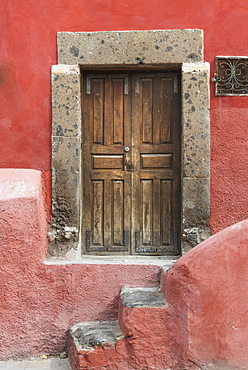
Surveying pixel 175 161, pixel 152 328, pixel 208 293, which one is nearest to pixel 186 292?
pixel 208 293

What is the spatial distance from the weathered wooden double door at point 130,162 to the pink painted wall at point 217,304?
1089mm

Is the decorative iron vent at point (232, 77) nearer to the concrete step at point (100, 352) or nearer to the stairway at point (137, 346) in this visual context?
the stairway at point (137, 346)

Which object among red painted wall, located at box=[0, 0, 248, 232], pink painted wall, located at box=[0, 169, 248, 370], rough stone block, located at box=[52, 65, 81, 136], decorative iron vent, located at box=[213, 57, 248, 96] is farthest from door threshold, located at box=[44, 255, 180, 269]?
decorative iron vent, located at box=[213, 57, 248, 96]

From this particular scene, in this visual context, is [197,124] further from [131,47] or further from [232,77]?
[131,47]

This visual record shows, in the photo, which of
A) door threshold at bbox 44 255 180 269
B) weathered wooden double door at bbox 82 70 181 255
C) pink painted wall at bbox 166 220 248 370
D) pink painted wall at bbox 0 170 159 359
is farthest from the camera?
weathered wooden double door at bbox 82 70 181 255

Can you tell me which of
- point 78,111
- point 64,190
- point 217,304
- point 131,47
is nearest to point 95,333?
point 217,304

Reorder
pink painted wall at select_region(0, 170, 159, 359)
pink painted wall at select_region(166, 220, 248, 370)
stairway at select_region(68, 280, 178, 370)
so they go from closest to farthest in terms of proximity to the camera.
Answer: pink painted wall at select_region(166, 220, 248, 370)
stairway at select_region(68, 280, 178, 370)
pink painted wall at select_region(0, 170, 159, 359)

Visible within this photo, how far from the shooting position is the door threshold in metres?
3.86

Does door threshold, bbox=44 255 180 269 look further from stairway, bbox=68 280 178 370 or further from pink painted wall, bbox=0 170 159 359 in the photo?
stairway, bbox=68 280 178 370

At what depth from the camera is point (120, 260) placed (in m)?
4.04

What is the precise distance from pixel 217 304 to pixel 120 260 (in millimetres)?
1147

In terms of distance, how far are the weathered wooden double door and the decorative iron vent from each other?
0.46 metres

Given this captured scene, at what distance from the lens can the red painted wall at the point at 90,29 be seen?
4.07 meters

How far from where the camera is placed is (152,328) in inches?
130
